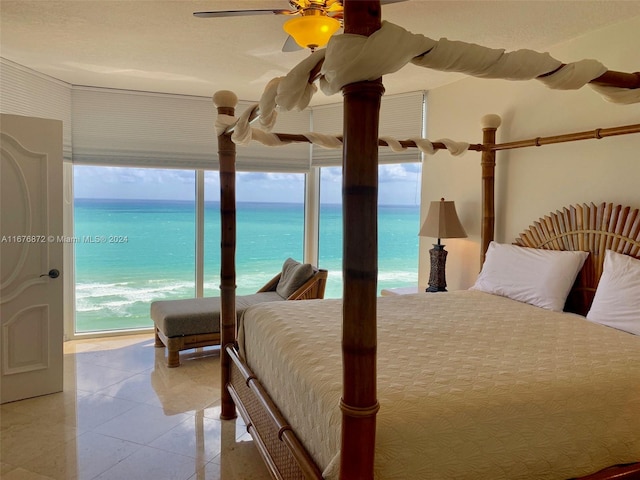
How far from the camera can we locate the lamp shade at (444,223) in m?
3.75

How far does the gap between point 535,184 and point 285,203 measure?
3158mm

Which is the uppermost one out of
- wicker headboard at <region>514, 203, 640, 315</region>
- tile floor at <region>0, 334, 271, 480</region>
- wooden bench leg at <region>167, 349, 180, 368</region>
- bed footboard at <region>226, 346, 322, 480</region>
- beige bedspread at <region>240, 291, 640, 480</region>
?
wicker headboard at <region>514, 203, 640, 315</region>

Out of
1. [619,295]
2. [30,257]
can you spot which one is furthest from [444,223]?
[30,257]

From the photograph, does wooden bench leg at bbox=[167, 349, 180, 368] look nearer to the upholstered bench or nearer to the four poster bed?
the upholstered bench

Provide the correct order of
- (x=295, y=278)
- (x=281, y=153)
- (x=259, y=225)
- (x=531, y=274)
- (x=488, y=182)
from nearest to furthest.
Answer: (x=531, y=274) → (x=488, y=182) → (x=295, y=278) → (x=281, y=153) → (x=259, y=225)

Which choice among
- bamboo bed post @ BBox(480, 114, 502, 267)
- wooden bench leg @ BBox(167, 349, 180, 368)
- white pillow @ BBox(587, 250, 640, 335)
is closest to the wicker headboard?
white pillow @ BBox(587, 250, 640, 335)

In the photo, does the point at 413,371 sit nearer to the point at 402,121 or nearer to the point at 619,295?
the point at 619,295

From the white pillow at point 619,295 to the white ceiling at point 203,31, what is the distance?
1.40 metres

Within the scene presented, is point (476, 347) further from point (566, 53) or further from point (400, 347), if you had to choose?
point (566, 53)

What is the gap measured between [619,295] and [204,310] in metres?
2.97

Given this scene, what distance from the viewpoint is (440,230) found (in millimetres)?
3756

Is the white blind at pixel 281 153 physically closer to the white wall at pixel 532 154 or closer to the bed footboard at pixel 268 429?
the white wall at pixel 532 154

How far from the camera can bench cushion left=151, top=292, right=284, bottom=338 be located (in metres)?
3.77

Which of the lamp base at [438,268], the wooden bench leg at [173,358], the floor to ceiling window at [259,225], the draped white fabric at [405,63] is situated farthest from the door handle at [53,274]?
the lamp base at [438,268]
